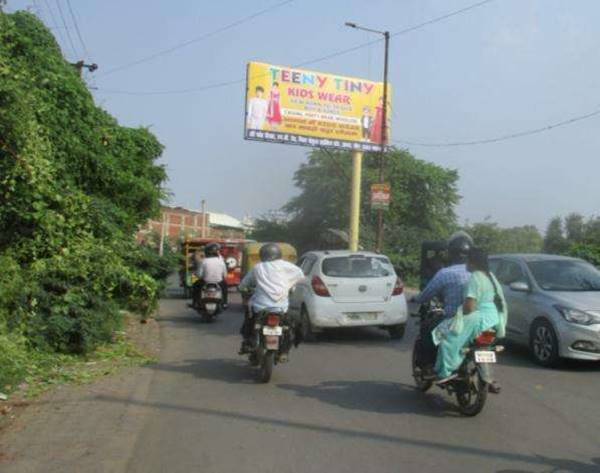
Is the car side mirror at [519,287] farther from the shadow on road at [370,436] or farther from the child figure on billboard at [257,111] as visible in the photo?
the child figure on billboard at [257,111]

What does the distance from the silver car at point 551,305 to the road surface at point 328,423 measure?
349 millimetres

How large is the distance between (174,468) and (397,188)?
3674 centimetres

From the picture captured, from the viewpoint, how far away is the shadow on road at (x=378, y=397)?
7109 mm

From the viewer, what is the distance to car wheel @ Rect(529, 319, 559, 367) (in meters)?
9.47

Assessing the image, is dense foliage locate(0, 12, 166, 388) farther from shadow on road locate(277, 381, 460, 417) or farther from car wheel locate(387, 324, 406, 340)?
car wheel locate(387, 324, 406, 340)

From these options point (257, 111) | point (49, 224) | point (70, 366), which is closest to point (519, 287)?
point (70, 366)

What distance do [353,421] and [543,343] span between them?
4.24 m

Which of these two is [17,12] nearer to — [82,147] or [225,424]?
[82,147]

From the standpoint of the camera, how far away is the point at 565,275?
10.7 m

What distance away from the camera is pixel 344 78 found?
95.6ft

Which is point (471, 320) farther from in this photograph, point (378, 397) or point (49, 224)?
point (49, 224)

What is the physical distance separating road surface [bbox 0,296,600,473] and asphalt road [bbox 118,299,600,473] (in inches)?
0.5

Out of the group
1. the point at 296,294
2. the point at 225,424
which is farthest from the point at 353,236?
the point at 225,424

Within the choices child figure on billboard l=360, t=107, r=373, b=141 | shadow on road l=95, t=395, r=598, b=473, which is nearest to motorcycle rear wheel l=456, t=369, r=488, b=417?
shadow on road l=95, t=395, r=598, b=473
